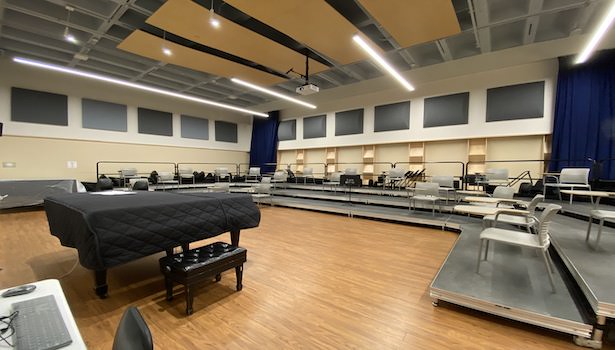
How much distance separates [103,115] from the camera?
904 cm

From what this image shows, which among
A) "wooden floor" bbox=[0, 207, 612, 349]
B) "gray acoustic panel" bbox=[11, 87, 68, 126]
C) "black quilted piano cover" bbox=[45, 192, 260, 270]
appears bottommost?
"wooden floor" bbox=[0, 207, 612, 349]

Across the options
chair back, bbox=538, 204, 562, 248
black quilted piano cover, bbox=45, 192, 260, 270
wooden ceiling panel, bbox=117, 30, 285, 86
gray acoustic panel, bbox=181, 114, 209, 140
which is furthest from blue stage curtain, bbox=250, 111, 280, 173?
chair back, bbox=538, 204, 562, 248

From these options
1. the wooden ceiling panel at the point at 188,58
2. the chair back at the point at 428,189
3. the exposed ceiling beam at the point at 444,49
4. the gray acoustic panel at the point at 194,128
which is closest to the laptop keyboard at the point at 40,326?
the wooden ceiling panel at the point at 188,58

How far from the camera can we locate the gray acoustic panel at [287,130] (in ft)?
40.4

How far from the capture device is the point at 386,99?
9648 millimetres

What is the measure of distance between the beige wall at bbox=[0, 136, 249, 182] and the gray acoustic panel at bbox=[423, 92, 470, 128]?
9701 mm

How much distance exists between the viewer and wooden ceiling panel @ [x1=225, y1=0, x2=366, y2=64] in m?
4.15

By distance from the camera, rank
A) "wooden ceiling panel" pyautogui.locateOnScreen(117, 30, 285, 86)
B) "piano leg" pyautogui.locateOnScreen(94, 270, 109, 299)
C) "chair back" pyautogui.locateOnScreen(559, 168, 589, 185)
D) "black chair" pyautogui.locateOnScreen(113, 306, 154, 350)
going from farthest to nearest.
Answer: "wooden ceiling panel" pyautogui.locateOnScreen(117, 30, 285, 86)
"chair back" pyautogui.locateOnScreen(559, 168, 589, 185)
"piano leg" pyautogui.locateOnScreen(94, 270, 109, 299)
"black chair" pyautogui.locateOnScreen(113, 306, 154, 350)

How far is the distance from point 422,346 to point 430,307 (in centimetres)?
60

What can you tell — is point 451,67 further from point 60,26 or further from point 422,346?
point 60,26

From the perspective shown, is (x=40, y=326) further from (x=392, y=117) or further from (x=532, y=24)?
(x=392, y=117)

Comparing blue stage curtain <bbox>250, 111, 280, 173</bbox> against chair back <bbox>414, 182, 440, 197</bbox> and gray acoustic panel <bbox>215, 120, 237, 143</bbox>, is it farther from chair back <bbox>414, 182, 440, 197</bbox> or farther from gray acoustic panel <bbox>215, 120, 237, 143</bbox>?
chair back <bbox>414, 182, 440, 197</bbox>

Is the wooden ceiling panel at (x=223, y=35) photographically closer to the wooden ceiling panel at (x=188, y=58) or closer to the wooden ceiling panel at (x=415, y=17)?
the wooden ceiling panel at (x=188, y=58)

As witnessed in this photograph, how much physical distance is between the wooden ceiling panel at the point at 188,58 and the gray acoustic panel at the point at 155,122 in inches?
184
